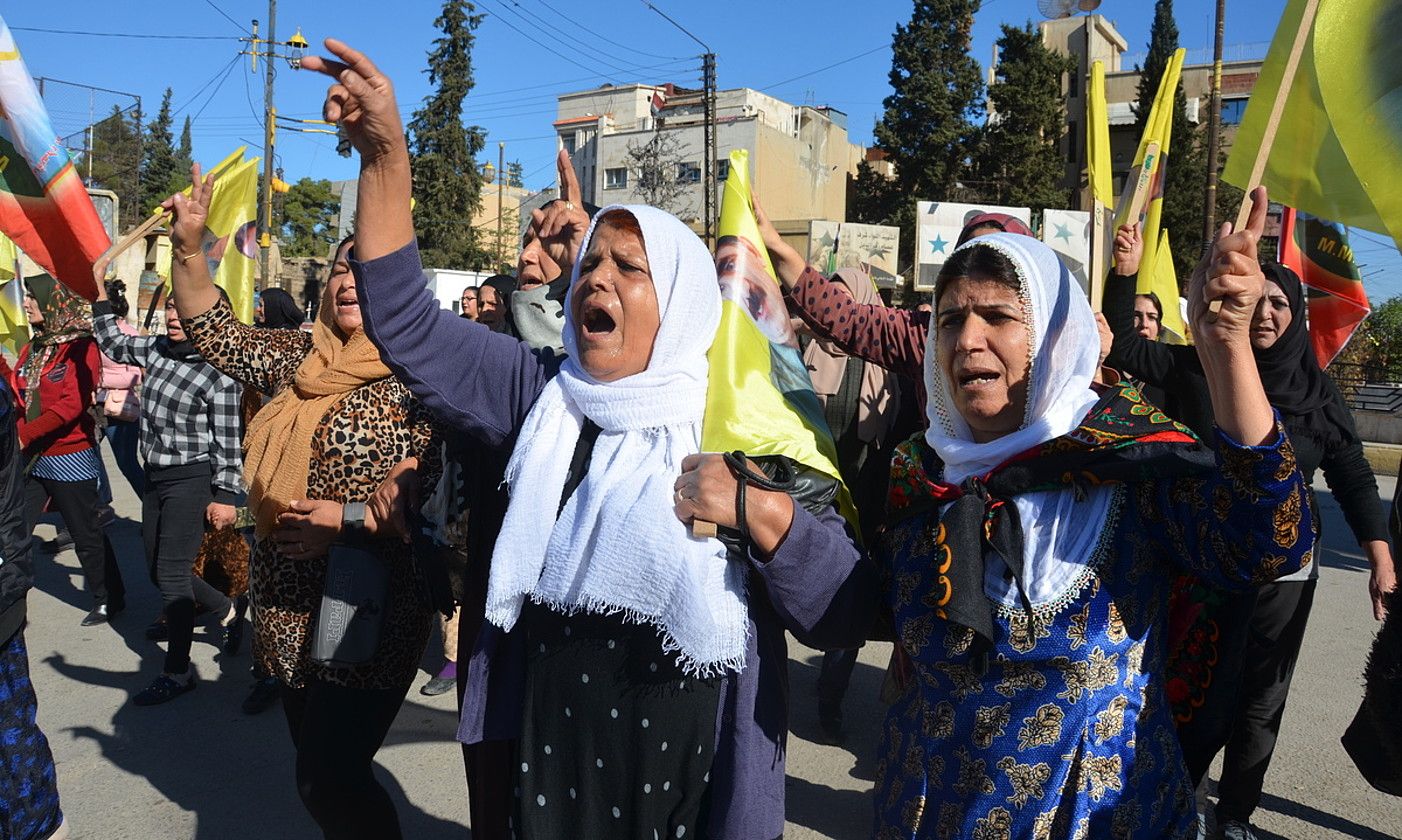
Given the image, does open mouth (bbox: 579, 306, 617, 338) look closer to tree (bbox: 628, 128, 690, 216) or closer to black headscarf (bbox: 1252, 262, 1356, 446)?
black headscarf (bbox: 1252, 262, 1356, 446)

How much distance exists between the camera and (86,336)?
19.0 feet

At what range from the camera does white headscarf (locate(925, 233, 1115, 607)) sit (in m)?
1.62

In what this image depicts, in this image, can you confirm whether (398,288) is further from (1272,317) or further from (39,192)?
(1272,317)

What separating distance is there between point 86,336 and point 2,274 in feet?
4.64

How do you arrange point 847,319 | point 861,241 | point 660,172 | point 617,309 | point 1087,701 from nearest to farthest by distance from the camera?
point 1087,701, point 617,309, point 847,319, point 861,241, point 660,172

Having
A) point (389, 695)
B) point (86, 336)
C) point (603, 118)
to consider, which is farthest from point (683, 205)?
point (389, 695)

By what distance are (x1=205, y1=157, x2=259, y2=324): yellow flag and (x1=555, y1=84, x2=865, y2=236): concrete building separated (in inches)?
1401

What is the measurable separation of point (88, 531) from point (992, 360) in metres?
6.31

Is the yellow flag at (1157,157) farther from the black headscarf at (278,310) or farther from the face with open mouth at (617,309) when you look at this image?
the black headscarf at (278,310)

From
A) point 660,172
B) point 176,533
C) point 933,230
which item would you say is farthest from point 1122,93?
point 176,533

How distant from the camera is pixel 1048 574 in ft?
5.29

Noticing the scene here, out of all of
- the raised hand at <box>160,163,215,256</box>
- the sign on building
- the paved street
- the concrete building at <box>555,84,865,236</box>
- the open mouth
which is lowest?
the paved street

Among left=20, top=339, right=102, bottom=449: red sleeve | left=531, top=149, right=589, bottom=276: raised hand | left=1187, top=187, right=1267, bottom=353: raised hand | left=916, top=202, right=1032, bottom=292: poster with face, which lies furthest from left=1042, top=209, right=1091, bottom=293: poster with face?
left=1187, top=187, right=1267, bottom=353: raised hand

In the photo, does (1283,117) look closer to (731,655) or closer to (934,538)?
(934,538)
